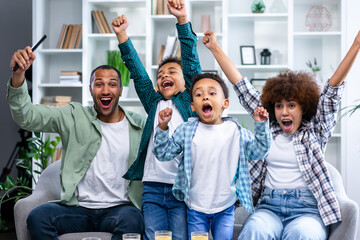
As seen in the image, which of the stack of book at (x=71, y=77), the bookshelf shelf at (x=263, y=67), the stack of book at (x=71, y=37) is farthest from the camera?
the stack of book at (x=71, y=37)

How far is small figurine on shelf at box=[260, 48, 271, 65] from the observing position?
4.91 meters

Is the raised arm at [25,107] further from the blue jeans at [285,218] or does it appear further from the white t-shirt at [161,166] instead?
the blue jeans at [285,218]

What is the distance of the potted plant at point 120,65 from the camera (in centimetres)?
495

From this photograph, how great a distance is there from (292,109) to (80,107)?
1178 mm

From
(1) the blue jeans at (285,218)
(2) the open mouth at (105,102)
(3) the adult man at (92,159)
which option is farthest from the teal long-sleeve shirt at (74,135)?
(1) the blue jeans at (285,218)

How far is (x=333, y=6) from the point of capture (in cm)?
500

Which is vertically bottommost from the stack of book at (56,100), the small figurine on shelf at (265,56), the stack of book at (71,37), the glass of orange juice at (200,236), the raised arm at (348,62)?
the glass of orange juice at (200,236)

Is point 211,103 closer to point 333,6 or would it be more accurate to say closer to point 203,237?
point 203,237

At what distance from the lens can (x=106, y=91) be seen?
110 inches

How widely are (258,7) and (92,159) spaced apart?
Answer: 2.74m

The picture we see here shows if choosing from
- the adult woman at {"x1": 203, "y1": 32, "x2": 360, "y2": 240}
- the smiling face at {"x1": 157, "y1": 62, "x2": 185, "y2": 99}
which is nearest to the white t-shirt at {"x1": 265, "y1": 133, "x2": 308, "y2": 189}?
the adult woman at {"x1": 203, "y1": 32, "x2": 360, "y2": 240}

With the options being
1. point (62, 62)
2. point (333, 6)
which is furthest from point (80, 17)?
point (333, 6)

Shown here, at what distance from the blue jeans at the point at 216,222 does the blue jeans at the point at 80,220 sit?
30cm

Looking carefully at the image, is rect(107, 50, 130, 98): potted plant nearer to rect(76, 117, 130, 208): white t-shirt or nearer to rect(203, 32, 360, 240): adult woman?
rect(76, 117, 130, 208): white t-shirt
